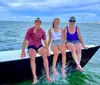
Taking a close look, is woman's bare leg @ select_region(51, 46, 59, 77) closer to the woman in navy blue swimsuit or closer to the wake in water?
the wake in water

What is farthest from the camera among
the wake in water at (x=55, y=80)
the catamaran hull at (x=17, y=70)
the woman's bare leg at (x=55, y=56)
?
the wake in water at (x=55, y=80)

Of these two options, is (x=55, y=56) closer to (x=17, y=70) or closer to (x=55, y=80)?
(x=55, y=80)

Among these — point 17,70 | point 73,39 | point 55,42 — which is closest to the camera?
point 17,70

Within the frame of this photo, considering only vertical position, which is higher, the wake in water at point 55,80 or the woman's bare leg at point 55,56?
the woman's bare leg at point 55,56

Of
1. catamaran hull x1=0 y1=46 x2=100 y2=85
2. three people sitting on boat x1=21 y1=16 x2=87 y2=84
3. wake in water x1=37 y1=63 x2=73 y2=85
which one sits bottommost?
wake in water x1=37 y1=63 x2=73 y2=85

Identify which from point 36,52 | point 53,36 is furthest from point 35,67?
point 53,36

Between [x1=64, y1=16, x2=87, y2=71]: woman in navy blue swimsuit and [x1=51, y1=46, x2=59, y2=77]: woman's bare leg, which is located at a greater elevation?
[x1=64, y1=16, x2=87, y2=71]: woman in navy blue swimsuit

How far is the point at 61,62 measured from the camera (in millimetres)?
8117

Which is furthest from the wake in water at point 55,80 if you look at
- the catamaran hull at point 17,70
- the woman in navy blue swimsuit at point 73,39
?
the woman in navy blue swimsuit at point 73,39

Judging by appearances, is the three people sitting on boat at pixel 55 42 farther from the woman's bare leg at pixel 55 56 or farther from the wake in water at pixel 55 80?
the wake in water at pixel 55 80

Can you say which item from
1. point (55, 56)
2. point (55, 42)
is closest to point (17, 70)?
point (55, 56)

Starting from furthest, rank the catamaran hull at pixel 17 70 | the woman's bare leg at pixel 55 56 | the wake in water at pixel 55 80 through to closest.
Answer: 1. the wake in water at pixel 55 80
2. the woman's bare leg at pixel 55 56
3. the catamaran hull at pixel 17 70

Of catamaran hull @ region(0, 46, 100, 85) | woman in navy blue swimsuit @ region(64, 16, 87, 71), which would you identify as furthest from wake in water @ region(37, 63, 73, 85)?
woman in navy blue swimsuit @ region(64, 16, 87, 71)

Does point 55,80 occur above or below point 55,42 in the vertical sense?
below
